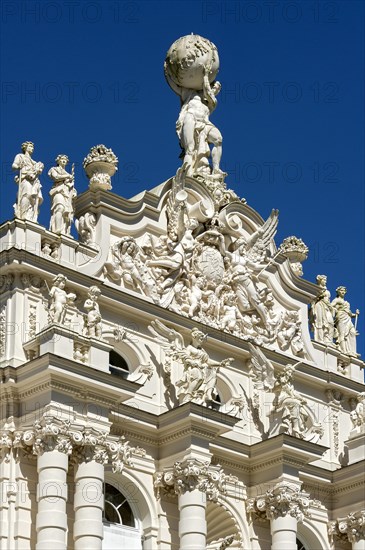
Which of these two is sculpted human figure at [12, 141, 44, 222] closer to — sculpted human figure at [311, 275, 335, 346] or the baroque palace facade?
the baroque palace facade

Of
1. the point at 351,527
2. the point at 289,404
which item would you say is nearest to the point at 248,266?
the point at 289,404

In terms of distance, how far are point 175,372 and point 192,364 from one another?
93cm

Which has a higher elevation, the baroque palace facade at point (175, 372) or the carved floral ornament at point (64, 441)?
the baroque palace facade at point (175, 372)

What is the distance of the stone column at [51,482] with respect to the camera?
87.9 feet

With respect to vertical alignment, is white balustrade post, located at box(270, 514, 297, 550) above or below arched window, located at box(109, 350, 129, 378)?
below

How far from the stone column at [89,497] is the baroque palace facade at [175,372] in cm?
4

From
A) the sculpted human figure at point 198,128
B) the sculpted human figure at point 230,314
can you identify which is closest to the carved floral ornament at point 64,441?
the sculpted human figure at point 230,314

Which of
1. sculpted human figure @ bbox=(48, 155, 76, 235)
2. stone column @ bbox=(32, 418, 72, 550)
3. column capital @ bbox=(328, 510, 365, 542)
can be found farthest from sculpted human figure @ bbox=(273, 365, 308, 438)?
stone column @ bbox=(32, 418, 72, 550)

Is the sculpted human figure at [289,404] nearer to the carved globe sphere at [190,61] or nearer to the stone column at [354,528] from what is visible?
the stone column at [354,528]

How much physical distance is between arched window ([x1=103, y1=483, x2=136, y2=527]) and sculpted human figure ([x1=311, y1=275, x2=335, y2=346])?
8219mm

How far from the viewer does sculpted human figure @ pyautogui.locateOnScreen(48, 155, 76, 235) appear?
31.1 metres

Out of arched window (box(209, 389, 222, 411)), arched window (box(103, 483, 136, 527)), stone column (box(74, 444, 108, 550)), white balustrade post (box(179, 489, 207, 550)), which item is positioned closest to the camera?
stone column (box(74, 444, 108, 550))

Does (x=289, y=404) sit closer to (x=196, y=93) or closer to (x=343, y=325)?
(x=343, y=325)

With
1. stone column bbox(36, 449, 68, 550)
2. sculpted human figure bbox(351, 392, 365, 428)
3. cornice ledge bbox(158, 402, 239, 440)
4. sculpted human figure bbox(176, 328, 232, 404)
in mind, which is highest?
sculpted human figure bbox(351, 392, 365, 428)
